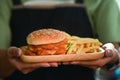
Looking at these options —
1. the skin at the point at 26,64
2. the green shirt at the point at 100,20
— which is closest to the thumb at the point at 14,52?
the skin at the point at 26,64

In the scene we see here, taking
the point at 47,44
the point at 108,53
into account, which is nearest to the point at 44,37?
the point at 47,44

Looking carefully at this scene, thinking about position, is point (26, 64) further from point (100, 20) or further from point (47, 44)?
point (100, 20)

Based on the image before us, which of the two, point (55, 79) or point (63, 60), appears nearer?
point (63, 60)

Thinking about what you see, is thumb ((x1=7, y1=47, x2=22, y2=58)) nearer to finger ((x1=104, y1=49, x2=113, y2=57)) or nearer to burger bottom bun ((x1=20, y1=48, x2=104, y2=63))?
burger bottom bun ((x1=20, y1=48, x2=104, y2=63))

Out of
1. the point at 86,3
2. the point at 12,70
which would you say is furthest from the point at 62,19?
the point at 12,70

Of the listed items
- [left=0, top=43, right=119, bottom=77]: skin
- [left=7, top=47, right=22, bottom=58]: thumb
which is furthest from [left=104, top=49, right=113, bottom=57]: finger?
[left=7, top=47, right=22, bottom=58]: thumb

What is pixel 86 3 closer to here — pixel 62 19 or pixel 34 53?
pixel 62 19
